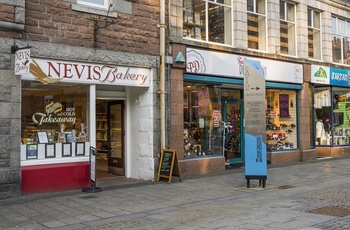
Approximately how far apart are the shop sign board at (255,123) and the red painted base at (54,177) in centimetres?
432

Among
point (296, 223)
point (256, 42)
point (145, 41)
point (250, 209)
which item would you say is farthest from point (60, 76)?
point (256, 42)

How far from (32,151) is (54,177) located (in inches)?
33.0

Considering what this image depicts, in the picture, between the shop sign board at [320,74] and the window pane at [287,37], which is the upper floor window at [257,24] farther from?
the shop sign board at [320,74]

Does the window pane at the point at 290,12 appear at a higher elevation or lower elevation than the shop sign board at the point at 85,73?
higher

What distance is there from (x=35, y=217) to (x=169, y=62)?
20.4ft

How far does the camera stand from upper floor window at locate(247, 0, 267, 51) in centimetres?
1505

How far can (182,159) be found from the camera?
40.2 feet

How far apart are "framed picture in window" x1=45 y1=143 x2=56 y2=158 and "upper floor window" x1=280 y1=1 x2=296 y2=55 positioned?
10.3 metres

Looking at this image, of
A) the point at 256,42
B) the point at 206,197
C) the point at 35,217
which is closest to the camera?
the point at 35,217

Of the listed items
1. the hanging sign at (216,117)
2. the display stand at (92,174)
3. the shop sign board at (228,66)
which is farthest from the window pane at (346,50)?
the display stand at (92,174)

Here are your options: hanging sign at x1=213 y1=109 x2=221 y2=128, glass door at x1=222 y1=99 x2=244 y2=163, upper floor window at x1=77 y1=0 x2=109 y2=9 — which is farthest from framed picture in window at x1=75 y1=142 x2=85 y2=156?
glass door at x1=222 y1=99 x2=244 y2=163

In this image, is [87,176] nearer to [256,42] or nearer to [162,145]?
[162,145]

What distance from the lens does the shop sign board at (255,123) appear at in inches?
405

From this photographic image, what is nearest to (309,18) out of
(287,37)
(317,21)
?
(317,21)
